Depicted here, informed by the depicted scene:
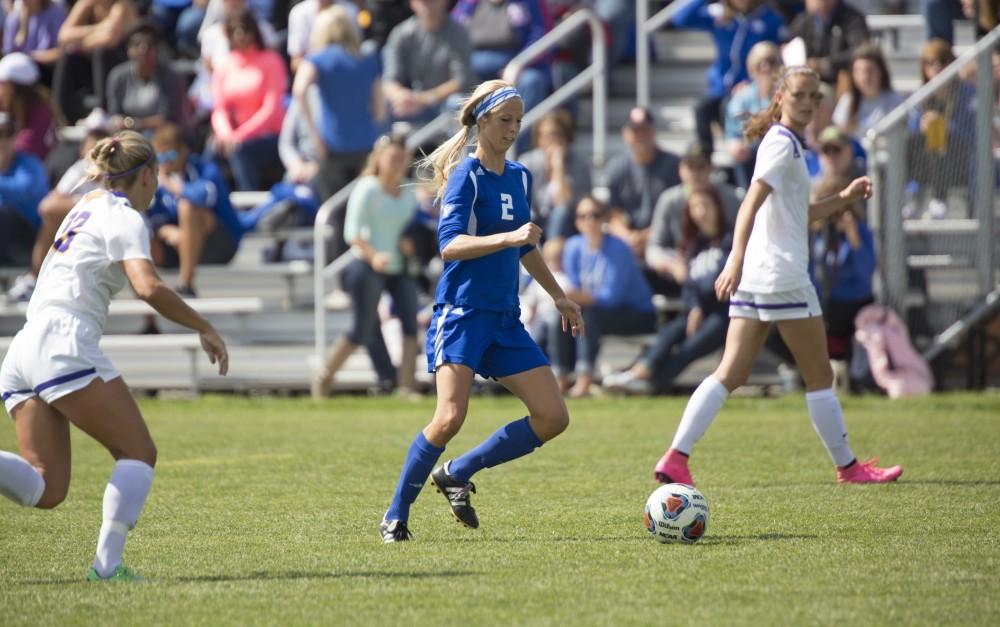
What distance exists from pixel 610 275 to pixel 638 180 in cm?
145

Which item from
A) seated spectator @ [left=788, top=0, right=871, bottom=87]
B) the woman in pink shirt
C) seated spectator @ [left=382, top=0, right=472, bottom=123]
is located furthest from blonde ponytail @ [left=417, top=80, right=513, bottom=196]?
the woman in pink shirt

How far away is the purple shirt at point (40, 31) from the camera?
18562mm

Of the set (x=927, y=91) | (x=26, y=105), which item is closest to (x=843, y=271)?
(x=927, y=91)

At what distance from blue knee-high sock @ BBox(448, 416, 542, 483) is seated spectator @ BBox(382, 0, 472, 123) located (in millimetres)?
9464

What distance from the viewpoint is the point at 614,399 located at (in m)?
13.8

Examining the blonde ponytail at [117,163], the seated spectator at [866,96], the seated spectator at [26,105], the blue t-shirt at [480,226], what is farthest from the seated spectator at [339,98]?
the blonde ponytail at [117,163]

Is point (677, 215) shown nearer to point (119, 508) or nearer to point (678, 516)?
point (678, 516)

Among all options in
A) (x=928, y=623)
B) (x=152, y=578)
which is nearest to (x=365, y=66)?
(x=152, y=578)

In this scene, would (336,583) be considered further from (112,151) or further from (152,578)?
(112,151)

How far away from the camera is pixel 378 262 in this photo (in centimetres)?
1421

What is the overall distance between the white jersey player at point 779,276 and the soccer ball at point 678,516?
123 cm

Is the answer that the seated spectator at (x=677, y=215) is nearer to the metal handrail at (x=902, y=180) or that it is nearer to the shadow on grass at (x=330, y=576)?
the metal handrail at (x=902, y=180)

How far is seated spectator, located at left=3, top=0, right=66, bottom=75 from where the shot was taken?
60.8 ft

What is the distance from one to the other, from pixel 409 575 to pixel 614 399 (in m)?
7.73
